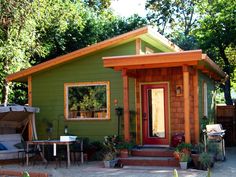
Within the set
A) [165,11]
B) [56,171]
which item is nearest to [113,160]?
[56,171]

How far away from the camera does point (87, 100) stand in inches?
491

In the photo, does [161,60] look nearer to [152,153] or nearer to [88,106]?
[152,153]

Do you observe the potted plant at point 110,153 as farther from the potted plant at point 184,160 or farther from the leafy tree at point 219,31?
the leafy tree at point 219,31

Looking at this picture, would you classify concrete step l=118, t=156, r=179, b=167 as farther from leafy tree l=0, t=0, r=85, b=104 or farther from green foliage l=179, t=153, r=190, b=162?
leafy tree l=0, t=0, r=85, b=104

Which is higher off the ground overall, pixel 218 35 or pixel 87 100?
pixel 218 35

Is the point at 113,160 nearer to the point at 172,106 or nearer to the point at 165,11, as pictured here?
the point at 172,106

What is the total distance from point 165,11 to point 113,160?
62.6 feet

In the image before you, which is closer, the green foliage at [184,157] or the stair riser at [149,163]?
the green foliage at [184,157]

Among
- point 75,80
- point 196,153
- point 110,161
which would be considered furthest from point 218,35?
point 110,161

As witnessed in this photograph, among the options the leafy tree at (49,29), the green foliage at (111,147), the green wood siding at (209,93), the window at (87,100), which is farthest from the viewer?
the leafy tree at (49,29)

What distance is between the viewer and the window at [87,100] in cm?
1226

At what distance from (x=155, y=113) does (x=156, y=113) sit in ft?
0.10

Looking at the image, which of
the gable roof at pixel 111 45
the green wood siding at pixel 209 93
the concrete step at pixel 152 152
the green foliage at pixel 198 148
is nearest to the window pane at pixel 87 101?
the gable roof at pixel 111 45

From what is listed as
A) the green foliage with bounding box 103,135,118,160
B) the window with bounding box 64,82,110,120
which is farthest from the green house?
the green foliage with bounding box 103,135,118,160
